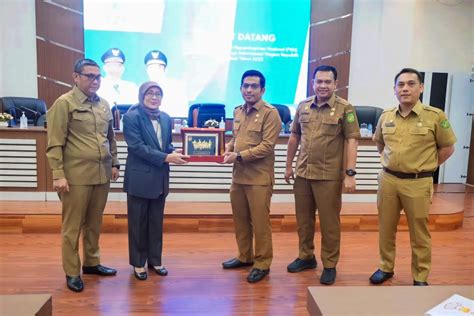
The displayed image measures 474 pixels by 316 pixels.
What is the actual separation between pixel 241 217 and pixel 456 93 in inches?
208

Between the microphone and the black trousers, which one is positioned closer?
the black trousers

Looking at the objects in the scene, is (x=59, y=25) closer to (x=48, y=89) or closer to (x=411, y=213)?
(x=48, y=89)

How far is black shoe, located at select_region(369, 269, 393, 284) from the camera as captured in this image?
108 inches

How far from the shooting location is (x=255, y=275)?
2740 mm

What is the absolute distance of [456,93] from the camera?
6.45 m

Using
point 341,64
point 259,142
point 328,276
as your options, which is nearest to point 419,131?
point 259,142

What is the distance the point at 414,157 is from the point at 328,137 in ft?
1.81

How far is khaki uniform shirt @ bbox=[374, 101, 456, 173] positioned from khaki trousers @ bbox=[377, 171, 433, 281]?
0.11m

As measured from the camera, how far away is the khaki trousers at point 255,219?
8.87ft

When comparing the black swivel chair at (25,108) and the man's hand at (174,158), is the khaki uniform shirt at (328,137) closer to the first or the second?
the man's hand at (174,158)

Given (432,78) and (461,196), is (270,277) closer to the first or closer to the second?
(461,196)

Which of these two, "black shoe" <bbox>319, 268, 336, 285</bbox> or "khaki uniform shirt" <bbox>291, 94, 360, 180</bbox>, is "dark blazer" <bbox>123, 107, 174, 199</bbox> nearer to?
"khaki uniform shirt" <bbox>291, 94, 360, 180</bbox>

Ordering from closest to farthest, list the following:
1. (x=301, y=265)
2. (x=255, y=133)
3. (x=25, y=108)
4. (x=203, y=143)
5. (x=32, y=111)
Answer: (x=255, y=133), (x=203, y=143), (x=301, y=265), (x=32, y=111), (x=25, y=108)

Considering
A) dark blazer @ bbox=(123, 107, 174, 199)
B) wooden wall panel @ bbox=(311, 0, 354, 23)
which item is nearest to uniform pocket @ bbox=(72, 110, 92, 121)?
dark blazer @ bbox=(123, 107, 174, 199)
